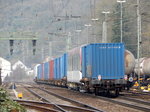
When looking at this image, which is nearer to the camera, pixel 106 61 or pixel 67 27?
pixel 106 61

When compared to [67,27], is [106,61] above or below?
below

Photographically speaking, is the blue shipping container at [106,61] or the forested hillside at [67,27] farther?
the forested hillside at [67,27]

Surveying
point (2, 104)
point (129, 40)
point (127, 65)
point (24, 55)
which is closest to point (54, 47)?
point (24, 55)

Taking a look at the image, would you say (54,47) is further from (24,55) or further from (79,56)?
(79,56)

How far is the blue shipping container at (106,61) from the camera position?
2403 cm

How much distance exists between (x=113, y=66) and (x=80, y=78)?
8.40 feet

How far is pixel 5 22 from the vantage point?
7239 inches

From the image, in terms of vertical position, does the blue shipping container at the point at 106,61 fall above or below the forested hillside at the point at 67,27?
below

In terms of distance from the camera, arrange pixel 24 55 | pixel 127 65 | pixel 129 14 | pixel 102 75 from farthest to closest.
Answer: pixel 24 55, pixel 129 14, pixel 127 65, pixel 102 75

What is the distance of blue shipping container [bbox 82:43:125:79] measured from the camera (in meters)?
24.0

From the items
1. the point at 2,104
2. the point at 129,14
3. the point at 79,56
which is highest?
the point at 129,14

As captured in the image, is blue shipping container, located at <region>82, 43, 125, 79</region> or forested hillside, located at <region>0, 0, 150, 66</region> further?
forested hillside, located at <region>0, 0, 150, 66</region>

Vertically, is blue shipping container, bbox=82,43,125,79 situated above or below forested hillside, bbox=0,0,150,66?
below

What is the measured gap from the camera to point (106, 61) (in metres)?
24.2
